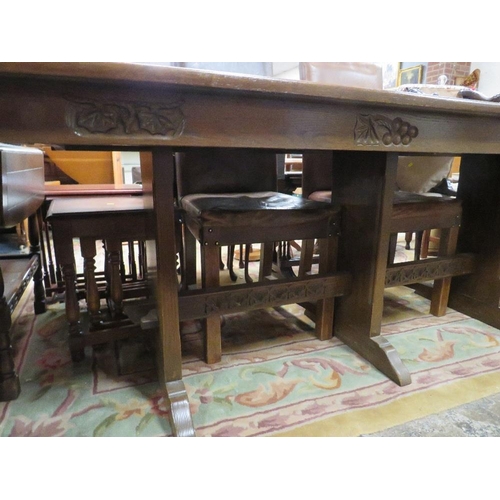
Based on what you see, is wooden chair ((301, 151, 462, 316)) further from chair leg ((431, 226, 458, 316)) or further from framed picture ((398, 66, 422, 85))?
framed picture ((398, 66, 422, 85))

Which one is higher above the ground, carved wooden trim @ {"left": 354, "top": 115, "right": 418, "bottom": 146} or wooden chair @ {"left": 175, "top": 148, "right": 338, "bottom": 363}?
carved wooden trim @ {"left": 354, "top": 115, "right": 418, "bottom": 146}

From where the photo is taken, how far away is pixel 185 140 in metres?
0.69

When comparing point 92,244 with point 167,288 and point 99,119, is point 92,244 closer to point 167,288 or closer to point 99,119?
point 167,288

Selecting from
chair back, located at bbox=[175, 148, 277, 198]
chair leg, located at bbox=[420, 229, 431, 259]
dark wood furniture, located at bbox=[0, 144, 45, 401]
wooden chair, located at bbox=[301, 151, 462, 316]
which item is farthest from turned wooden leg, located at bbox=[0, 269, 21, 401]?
chair leg, located at bbox=[420, 229, 431, 259]

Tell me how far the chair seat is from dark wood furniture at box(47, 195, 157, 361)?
0.56 feet

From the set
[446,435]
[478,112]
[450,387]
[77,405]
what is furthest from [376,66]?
[77,405]

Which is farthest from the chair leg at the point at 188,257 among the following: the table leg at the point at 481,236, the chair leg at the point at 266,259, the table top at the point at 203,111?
the table leg at the point at 481,236

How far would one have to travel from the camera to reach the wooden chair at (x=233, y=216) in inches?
43.7

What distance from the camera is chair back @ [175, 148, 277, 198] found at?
1562mm

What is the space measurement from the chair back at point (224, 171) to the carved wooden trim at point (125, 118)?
83cm

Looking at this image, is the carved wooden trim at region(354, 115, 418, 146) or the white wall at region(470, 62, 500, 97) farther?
the white wall at region(470, 62, 500, 97)

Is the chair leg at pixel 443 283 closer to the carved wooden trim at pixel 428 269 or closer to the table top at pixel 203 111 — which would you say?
the carved wooden trim at pixel 428 269

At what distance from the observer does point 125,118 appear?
643 millimetres
